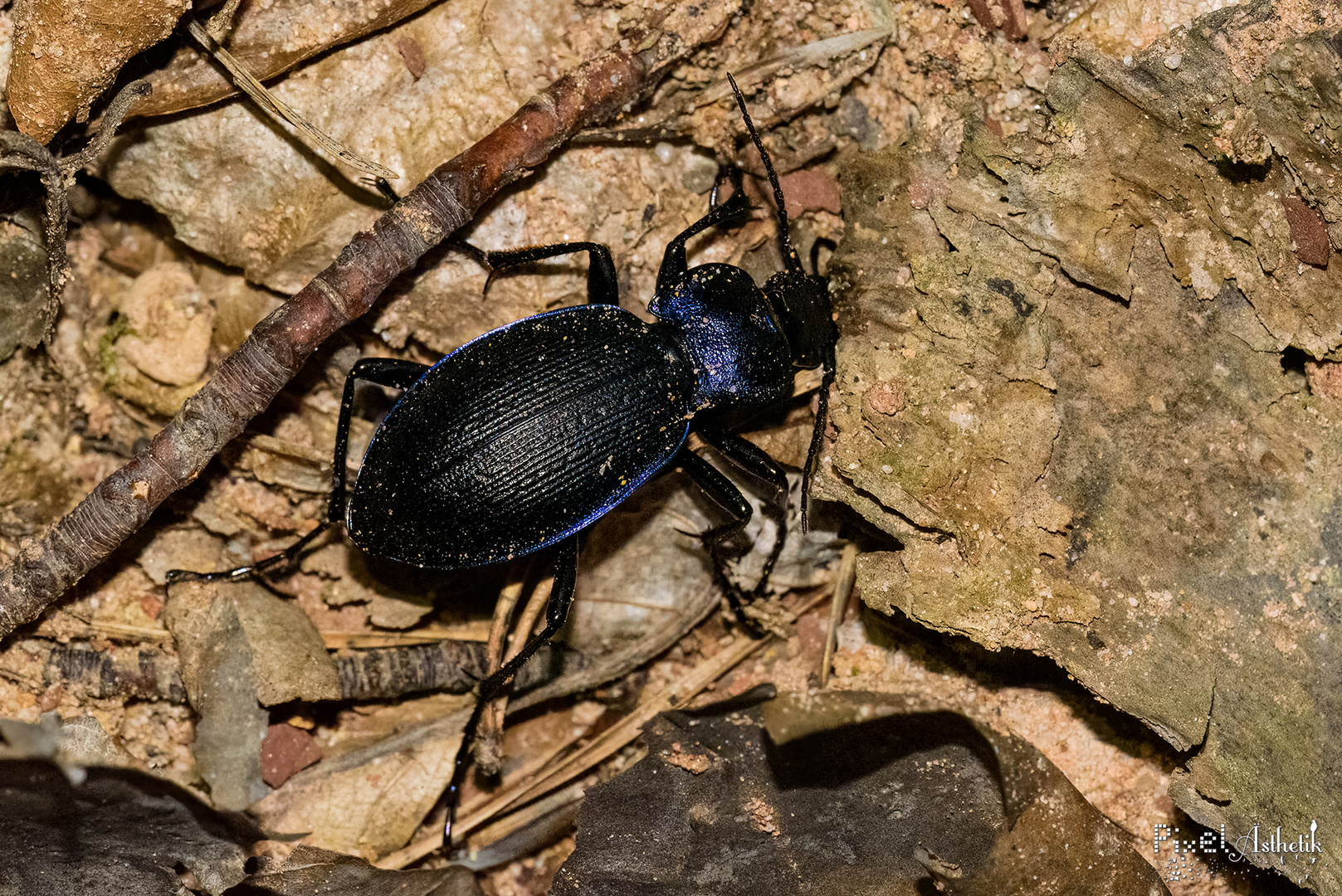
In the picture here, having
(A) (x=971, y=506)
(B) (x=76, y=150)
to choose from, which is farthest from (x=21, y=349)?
(A) (x=971, y=506)

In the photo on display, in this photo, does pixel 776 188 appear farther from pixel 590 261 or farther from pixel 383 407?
pixel 383 407

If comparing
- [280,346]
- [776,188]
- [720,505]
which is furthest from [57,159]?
[720,505]

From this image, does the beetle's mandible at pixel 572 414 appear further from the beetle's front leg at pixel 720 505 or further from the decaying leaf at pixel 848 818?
the decaying leaf at pixel 848 818

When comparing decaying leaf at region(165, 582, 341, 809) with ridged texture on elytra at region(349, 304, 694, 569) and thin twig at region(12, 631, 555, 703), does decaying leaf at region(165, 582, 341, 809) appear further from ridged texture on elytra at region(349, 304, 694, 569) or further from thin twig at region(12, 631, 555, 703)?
ridged texture on elytra at region(349, 304, 694, 569)

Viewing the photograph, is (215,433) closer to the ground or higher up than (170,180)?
closer to the ground

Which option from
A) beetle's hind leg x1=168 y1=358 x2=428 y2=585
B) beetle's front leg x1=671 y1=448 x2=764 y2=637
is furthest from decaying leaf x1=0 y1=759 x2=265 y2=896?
beetle's front leg x1=671 y1=448 x2=764 y2=637

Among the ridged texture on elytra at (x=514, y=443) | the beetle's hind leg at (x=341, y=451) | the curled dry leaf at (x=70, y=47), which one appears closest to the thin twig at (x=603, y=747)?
the ridged texture on elytra at (x=514, y=443)

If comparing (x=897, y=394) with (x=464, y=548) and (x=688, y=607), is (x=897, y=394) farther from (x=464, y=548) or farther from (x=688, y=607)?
(x=464, y=548)
